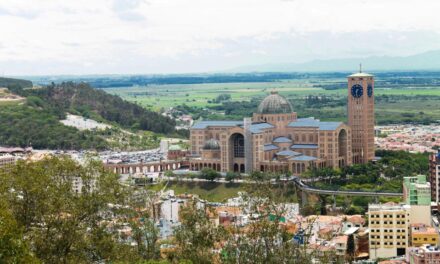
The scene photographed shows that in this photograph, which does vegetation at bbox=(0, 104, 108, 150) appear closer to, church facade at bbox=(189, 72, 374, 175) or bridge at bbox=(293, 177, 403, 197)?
church facade at bbox=(189, 72, 374, 175)

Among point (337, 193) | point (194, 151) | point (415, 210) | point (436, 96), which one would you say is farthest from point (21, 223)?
point (436, 96)

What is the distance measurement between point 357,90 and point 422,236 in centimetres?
3371

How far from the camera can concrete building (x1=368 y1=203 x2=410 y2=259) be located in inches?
1857

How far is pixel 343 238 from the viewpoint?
4778 cm

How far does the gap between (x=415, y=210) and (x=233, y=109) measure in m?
114

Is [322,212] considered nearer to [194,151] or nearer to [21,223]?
Result: [194,151]

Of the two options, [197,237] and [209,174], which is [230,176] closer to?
[209,174]

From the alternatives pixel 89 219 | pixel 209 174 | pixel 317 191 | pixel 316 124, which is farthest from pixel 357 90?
pixel 89 219

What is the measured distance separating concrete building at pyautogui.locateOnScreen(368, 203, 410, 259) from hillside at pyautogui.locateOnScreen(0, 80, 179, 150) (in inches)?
2099

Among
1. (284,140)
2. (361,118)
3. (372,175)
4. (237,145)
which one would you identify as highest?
(361,118)

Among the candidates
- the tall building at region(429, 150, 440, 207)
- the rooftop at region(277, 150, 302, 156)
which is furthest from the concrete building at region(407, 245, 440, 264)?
the rooftop at region(277, 150, 302, 156)

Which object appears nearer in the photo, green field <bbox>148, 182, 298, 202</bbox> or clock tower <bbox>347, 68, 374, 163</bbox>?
green field <bbox>148, 182, 298, 202</bbox>

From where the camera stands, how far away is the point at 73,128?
104m

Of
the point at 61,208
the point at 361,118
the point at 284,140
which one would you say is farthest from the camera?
the point at 361,118
